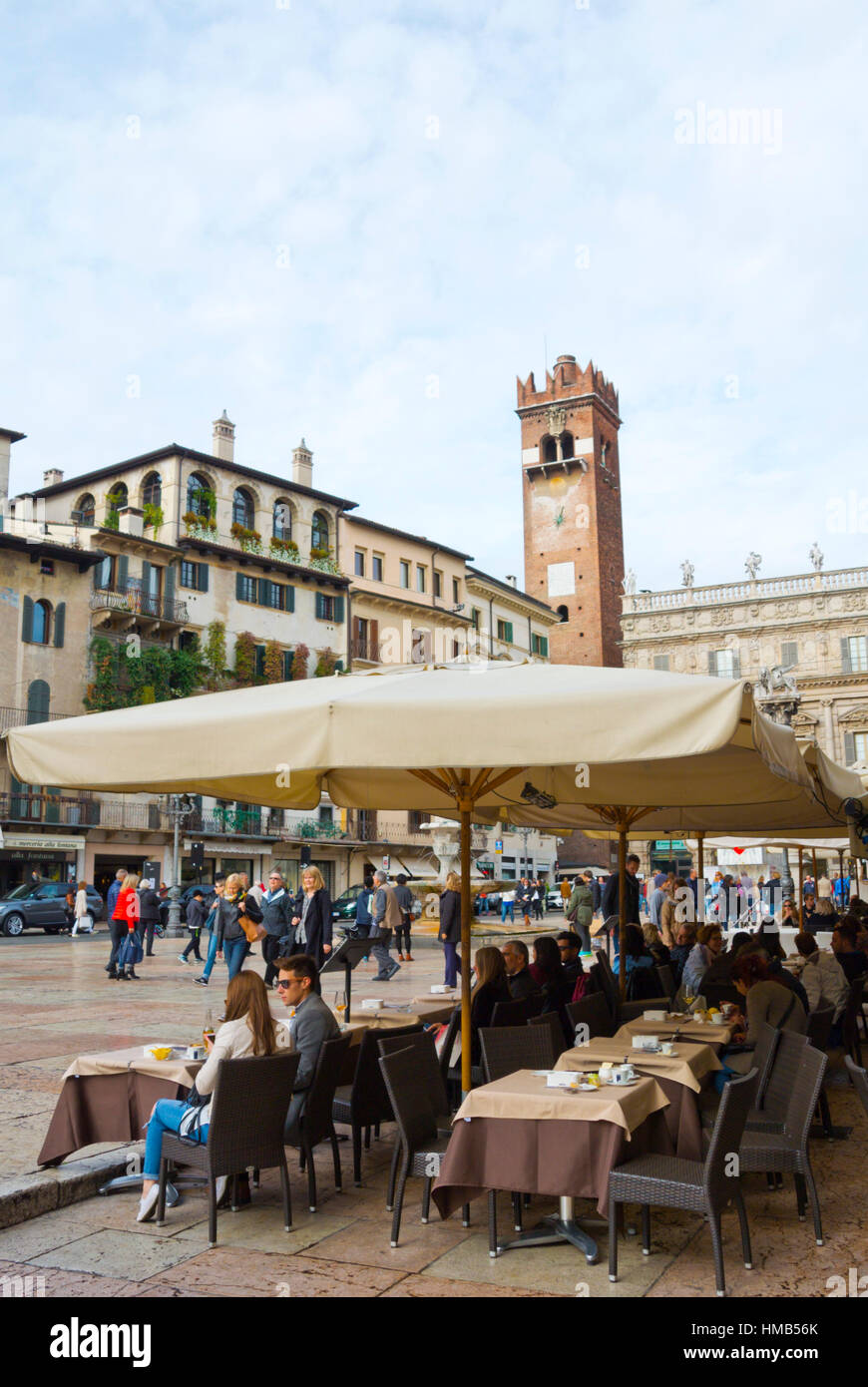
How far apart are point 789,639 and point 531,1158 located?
58614mm

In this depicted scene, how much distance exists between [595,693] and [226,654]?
130 ft

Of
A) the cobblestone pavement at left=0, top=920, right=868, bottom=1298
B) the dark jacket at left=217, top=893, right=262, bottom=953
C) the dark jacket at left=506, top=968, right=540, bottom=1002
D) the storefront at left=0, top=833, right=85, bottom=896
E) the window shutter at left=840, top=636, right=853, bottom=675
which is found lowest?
the cobblestone pavement at left=0, top=920, right=868, bottom=1298

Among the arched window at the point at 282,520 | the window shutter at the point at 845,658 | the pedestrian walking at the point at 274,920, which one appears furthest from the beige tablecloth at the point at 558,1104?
the window shutter at the point at 845,658

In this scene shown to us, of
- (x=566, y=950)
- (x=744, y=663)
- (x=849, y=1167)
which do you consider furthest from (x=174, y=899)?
(x=744, y=663)

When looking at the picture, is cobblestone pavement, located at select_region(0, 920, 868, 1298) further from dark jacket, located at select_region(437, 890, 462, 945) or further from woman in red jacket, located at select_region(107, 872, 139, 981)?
woman in red jacket, located at select_region(107, 872, 139, 981)

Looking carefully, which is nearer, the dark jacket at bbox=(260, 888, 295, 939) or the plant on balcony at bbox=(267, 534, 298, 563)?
the dark jacket at bbox=(260, 888, 295, 939)

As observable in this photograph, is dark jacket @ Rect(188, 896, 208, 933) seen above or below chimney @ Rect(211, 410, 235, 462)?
below

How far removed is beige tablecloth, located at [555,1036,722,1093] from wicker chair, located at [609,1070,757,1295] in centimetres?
74

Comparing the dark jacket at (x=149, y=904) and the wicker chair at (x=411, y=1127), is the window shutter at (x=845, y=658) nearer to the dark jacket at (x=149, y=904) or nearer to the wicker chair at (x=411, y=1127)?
the dark jacket at (x=149, y=904)

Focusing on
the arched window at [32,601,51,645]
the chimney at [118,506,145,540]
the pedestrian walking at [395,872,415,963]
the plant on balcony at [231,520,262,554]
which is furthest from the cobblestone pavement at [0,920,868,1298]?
the plant on balcony at [231,520,262,554]

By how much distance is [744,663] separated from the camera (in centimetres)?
6088

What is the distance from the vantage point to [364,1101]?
20.2 ft

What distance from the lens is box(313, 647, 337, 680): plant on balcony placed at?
46.2 meters

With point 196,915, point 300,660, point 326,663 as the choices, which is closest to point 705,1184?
point 196,915
